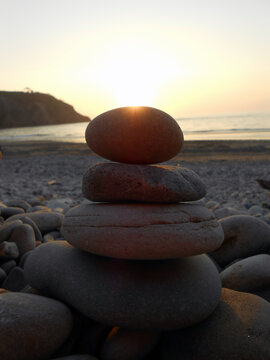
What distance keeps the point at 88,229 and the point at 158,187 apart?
1.75ft

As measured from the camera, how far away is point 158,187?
229 cm

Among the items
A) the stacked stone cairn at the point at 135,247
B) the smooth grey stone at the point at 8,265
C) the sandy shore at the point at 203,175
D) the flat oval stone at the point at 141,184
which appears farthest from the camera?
the sandy shore at the point at 203,175

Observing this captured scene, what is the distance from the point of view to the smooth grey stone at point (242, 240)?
3430 mm

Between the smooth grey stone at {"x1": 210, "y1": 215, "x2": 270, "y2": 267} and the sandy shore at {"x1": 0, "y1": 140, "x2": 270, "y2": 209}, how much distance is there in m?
3.26

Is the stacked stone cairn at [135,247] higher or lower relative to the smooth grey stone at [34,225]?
higher

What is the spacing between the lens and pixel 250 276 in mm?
2758

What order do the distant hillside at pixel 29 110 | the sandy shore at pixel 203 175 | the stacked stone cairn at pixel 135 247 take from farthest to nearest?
the distant hillside at pixel 29 110, the sandy shore at pixel 203 175, the stacked stone cairn at pixel 135 247

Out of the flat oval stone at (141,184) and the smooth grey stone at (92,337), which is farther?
the flat oval stone at (141,184)

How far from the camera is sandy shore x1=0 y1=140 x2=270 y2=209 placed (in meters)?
7.64

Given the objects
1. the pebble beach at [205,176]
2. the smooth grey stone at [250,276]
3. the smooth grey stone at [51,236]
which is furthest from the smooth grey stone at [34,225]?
the pebble beach at [205,176]

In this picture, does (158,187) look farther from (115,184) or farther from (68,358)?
(68,358)

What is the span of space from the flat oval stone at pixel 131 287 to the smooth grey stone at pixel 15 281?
485 millimetres

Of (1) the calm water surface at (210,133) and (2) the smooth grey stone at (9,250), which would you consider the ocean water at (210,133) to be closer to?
(1) the calm water surface at (210,133)

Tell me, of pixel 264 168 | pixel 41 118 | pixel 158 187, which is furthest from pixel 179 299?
pixel 41 118
